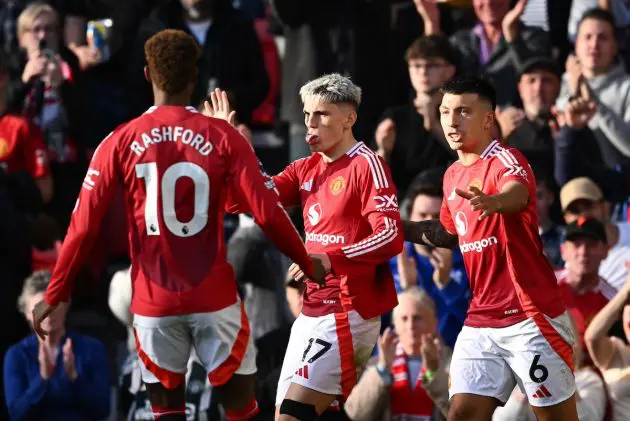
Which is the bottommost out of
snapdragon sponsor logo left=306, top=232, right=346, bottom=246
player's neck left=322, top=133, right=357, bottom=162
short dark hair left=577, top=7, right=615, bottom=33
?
snapdragon sponsor logo left=306, top=232, right=346, bottom=246

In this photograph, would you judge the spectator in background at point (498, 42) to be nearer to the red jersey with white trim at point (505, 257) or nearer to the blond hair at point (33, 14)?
the blond hair at point (33, 14)

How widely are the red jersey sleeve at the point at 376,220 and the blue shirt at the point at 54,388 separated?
3.22m

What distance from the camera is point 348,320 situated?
8180mm

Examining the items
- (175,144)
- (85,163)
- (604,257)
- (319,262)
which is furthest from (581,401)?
(85,163)

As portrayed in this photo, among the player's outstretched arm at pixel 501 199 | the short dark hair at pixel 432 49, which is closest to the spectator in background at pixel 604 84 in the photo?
the short dark hair at pixel 432 49

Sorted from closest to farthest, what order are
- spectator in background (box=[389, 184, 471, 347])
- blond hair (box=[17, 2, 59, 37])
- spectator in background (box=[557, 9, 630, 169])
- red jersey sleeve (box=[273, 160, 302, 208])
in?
1. red jersey sleeve (box=[273, 160, 302, 208])
2. spectator in background (box=[389, 184, 471, 347])
3. spectator in background (box=[557, 9, 630, 169])
4. blond hair (box=[17, 2, 59, 37])

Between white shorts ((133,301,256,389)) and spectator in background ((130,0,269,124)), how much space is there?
4403 millimetres

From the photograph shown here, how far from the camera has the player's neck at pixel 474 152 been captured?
816 cm

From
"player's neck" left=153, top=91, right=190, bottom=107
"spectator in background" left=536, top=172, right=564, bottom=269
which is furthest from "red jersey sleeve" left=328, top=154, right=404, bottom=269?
"spectator in background" left=536, top=172, right=564, bottom=269

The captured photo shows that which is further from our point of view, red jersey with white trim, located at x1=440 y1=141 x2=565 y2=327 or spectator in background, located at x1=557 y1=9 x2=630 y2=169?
spectator in background, located at x1=557 y1=9 x2=630 y2=169

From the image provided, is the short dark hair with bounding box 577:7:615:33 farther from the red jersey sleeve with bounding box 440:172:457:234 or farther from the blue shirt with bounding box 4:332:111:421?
the blue shirt with bounding box 4:332:111:421

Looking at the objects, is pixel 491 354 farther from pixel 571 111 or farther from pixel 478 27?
pixel 478 27

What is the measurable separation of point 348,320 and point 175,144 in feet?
4.10

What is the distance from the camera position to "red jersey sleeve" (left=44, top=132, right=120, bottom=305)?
26.1 ft
